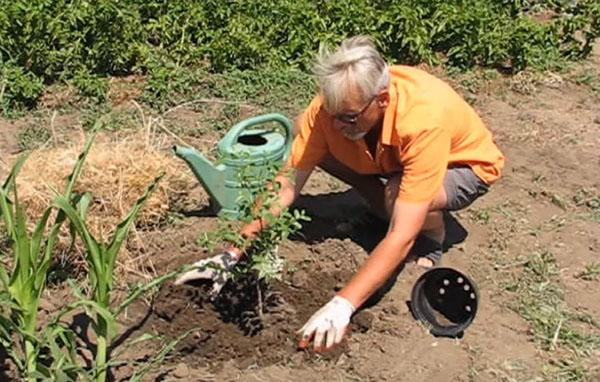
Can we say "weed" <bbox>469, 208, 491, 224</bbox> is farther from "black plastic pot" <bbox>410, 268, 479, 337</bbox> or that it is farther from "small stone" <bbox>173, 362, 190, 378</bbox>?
"small stone" <bbox>173, 362, 190, 378</bbox>

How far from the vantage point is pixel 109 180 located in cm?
483

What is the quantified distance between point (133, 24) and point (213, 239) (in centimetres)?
263

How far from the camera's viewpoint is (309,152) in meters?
4.54

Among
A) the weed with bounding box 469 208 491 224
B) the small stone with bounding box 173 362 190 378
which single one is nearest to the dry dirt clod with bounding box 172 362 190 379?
the small stone with bounding box 173 362 190 378

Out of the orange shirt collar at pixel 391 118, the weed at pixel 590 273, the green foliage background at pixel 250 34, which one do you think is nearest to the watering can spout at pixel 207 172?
the orange shirt collar at pixel 391 118

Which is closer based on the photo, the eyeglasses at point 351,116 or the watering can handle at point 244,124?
the eyeglasses at point 351,116

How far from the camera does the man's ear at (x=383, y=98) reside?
4.12 metres

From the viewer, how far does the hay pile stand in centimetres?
474

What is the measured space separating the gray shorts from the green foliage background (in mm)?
2207

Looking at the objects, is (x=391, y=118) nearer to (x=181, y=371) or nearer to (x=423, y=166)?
(x=423, y=166)

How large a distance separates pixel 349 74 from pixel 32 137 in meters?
2.47

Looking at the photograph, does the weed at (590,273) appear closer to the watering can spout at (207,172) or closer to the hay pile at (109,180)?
the watering can spout at (207,172)

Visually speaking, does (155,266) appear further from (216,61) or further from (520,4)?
(520,4)

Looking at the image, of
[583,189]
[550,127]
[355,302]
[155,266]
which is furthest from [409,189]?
[550,127]
